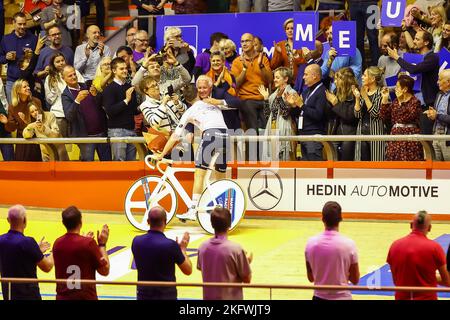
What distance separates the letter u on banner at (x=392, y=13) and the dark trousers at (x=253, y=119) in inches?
92.1

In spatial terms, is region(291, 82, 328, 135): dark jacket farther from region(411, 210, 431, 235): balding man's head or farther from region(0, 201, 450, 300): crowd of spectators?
region(411, 210, 431, 235): balding man's head

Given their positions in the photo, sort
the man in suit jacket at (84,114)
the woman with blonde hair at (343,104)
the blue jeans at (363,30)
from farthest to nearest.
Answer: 1. the man in suit jacket at (84,114)
2. the blue jeans at (363,30)
3. the woman with blonde hair at (343,104)

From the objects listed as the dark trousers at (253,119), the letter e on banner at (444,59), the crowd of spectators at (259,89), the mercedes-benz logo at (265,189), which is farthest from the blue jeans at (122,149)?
the letter e on banner at (444,59)

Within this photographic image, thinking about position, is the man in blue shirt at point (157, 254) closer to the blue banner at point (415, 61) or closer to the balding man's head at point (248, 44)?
the blue banner at point (415, 61)

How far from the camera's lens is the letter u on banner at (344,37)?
15750mm

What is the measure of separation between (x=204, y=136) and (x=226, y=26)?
365 centimetres

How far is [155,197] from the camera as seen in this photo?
15914 millimetres

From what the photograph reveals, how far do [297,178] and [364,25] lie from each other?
2.78 metres

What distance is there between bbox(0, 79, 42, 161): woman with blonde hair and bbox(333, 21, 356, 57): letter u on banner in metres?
5.23

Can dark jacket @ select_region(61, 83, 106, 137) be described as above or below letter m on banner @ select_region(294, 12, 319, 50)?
below

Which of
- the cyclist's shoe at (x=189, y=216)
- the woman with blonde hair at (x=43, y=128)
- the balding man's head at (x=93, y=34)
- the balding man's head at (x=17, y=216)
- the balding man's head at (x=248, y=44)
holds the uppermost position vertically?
the balding man's head at (x=93, y=34)

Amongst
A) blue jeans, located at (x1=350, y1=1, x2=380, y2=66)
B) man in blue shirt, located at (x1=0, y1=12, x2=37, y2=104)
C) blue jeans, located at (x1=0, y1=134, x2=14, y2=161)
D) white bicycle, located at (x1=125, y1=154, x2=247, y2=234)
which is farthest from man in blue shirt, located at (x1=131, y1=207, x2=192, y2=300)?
man in blue shirt, located at (x1=0, y1=12, x2=37, y2=104)

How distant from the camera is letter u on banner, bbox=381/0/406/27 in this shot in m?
15.6

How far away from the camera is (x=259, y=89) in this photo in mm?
16672
